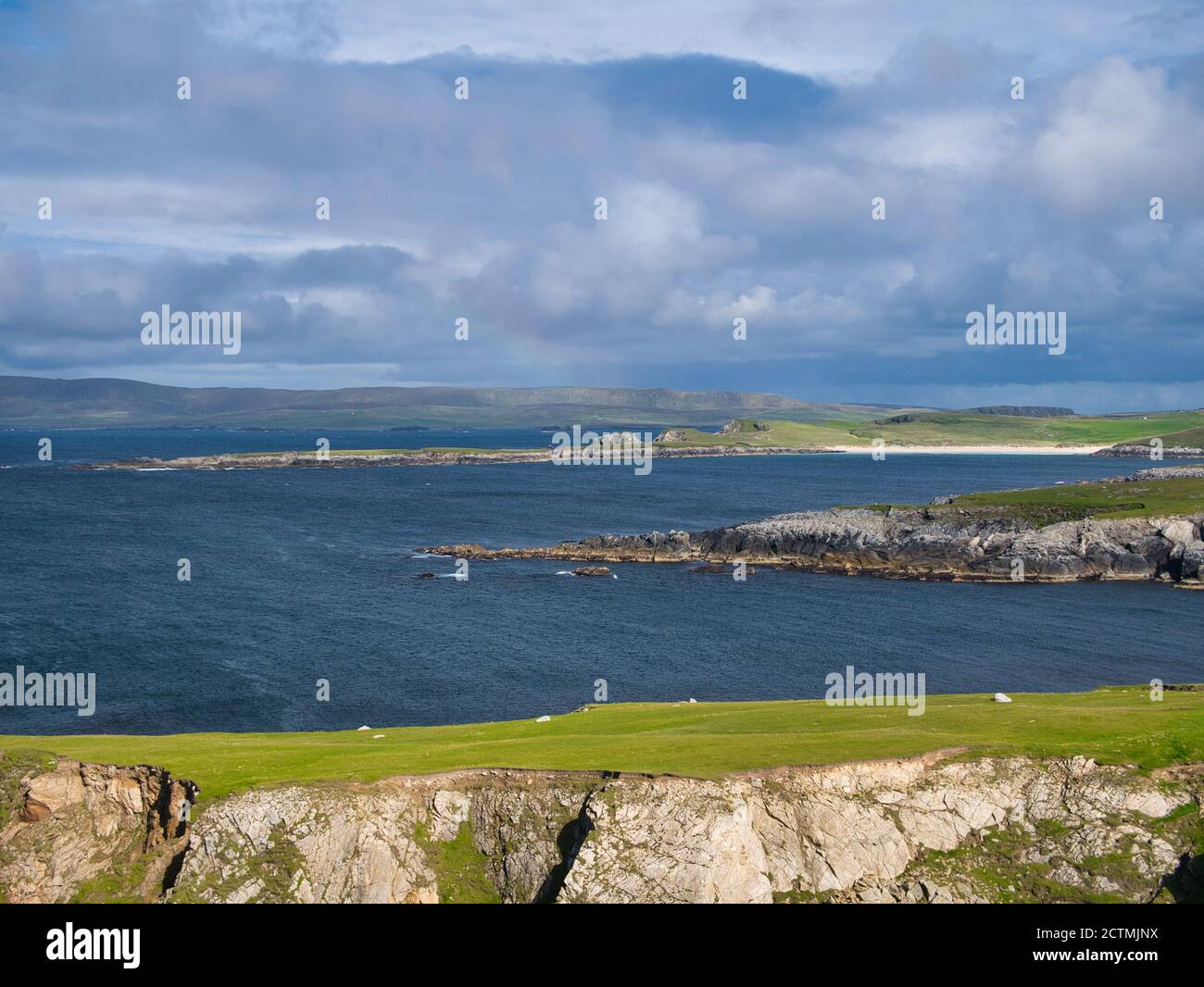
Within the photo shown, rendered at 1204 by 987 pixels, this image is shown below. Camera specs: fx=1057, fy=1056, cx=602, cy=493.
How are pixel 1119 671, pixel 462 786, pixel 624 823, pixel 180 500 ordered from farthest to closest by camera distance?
pixel 180 500
pixel 1119 671
pixel 462 786
pixel 624 823

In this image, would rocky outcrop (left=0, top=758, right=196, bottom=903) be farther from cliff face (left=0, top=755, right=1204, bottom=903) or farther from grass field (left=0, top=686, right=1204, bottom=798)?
grass field (left=0, top=686, right=1204, bottom=798)

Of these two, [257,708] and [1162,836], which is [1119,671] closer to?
[1162,836]

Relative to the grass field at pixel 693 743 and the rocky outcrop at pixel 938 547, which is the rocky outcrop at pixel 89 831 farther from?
the rocky outcrop at pixel 938 547

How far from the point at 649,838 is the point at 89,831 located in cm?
1596

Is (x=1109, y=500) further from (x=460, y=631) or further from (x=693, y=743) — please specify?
(x=693, y=743)

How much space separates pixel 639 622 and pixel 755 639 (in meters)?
10.2

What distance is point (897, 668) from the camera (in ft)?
217

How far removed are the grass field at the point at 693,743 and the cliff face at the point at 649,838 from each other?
867 millimetres

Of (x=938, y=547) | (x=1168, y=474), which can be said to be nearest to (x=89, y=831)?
(x=938, y=547)

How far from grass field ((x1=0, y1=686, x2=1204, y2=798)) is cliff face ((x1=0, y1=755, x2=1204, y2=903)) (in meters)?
0.87

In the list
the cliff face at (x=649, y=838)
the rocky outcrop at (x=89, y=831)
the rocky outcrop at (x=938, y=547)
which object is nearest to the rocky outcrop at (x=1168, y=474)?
the rocky outcrop at (x=938, y=547)

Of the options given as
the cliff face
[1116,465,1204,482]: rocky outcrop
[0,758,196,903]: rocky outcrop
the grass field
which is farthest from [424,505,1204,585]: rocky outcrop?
[0,758,196,903]: rocky outcrop

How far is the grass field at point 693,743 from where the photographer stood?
30719 mm
